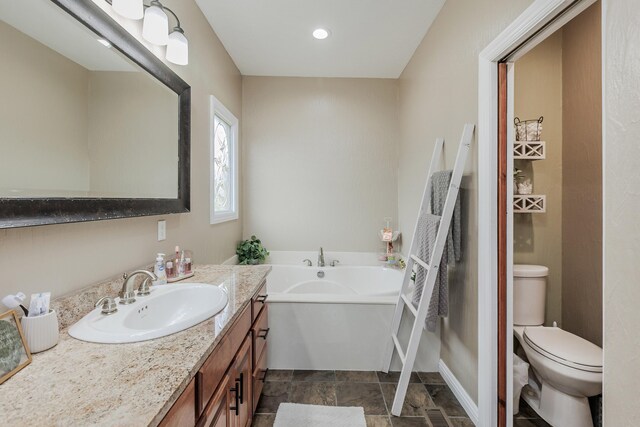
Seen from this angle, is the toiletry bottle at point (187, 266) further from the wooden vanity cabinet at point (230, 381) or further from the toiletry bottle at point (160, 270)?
the wooden vanity cabinet at point (230, 381)

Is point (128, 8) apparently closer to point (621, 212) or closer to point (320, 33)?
point (320, 33)

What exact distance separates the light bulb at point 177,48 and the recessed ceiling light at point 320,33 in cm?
118

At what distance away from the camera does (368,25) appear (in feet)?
7.35

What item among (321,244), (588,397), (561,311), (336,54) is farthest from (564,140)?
(321,244)

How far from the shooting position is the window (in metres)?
2.36

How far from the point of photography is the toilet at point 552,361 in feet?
4.79

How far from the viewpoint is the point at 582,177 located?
1891 mm

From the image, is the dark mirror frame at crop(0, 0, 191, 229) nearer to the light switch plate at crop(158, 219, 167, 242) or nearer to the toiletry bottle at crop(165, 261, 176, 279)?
the light switch plate at crop(158, 219, 167, 242)

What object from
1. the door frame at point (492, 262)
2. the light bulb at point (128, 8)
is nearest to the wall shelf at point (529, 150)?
the door frame at point (492, 262)

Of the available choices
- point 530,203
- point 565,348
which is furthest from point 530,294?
point 530,203

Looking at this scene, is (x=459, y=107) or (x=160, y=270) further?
(x=459, y=107)

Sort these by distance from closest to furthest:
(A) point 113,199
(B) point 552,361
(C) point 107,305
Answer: (C) point 107,305
(A) point 113,199
(B) point 552,361

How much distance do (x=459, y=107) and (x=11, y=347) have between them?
2.20m

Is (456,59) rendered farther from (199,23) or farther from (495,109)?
(199,23)
